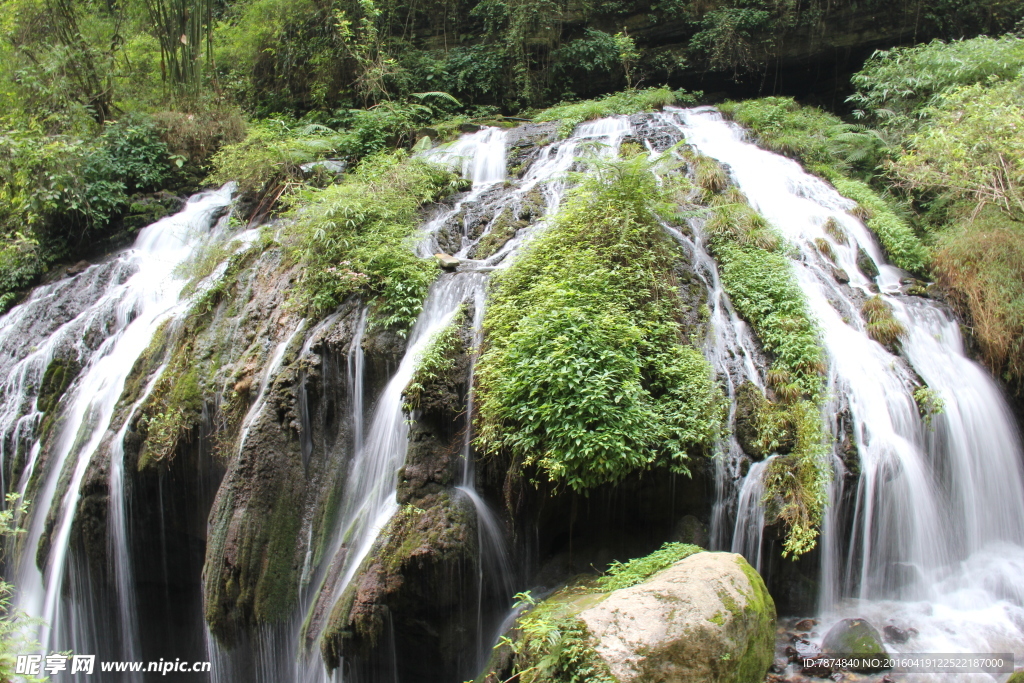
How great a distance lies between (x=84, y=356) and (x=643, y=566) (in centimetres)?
856

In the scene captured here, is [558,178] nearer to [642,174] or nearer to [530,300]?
[642,174]

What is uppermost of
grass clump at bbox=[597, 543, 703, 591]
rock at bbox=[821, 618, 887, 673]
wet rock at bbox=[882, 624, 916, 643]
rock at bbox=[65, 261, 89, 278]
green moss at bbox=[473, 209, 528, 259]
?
rock at bbox=[65, 261, 89, 278]

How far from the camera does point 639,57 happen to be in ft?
49.3

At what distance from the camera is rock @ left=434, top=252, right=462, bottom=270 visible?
25.1 ft

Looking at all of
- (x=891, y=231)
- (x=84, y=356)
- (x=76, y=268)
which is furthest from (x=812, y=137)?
(x=76, y=268)

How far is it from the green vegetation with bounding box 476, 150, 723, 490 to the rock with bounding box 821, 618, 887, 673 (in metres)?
1.80

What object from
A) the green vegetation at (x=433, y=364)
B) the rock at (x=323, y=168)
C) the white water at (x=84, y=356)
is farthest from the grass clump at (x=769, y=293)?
the white water at (x=84, y=356)

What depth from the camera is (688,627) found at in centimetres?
368

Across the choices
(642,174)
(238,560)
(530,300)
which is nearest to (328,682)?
(238,560)

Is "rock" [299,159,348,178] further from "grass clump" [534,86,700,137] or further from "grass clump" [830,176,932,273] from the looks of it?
"grass clump" [830,176,932,273]

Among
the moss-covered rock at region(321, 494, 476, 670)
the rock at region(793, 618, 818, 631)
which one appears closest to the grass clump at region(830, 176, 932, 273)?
the rock at region(793, 618, 818, 631)

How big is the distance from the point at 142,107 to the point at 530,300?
12625mm

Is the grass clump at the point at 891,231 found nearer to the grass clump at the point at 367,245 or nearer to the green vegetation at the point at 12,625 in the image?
the grass clump at the point at 367,245

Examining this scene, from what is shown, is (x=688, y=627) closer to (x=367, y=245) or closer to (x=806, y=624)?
(x=806, y=624)
